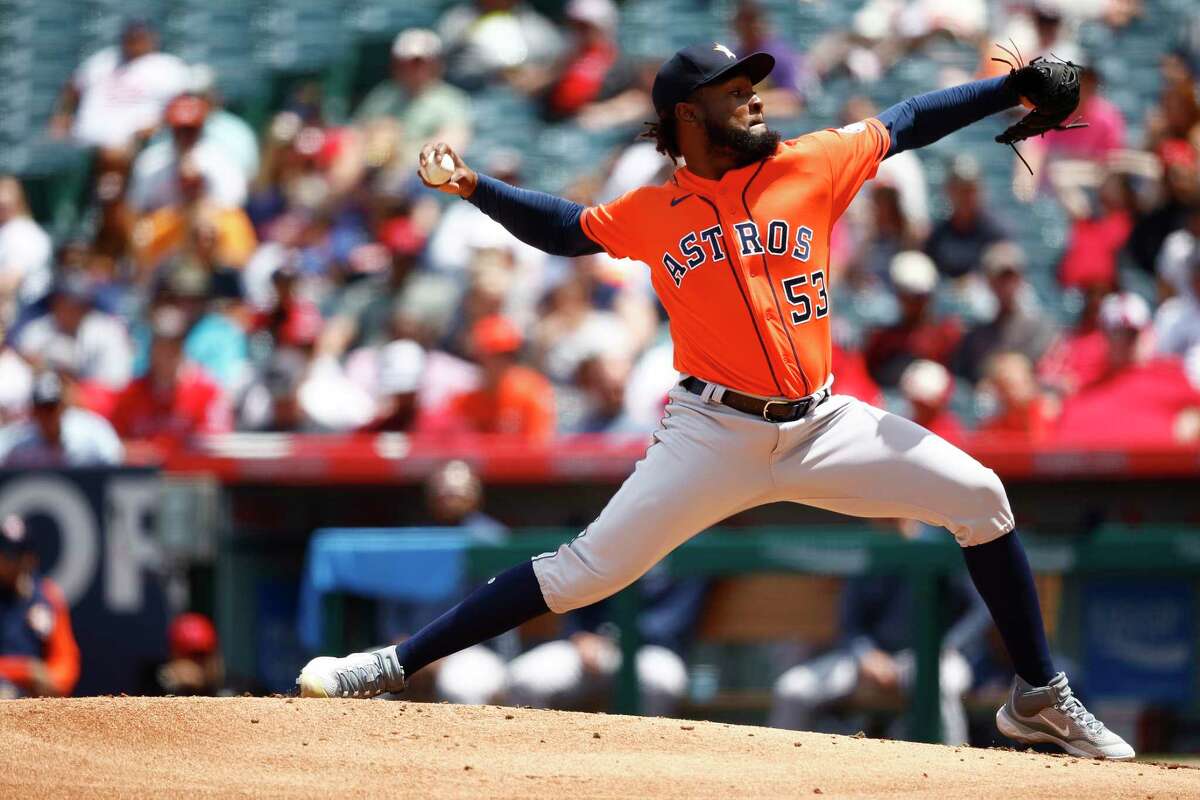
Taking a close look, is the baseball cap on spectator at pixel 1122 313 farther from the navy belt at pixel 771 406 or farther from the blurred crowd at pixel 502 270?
the navy belt at pixel 771 406

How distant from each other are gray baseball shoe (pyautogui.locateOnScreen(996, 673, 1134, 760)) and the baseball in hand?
1.99 metres

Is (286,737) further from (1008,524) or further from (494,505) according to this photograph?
(494,505)

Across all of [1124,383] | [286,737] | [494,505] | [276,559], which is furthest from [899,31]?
[286,737]

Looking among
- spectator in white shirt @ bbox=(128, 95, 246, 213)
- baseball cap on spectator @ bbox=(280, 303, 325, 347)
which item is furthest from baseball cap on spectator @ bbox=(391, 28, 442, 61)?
baseball cap on spectator @ bbox=(280, 303, 325, 347)

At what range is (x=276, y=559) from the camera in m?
8.06

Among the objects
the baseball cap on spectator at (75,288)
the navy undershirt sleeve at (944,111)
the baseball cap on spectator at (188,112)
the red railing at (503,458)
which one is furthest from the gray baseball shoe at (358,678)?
the baseball cap on spectator at (188,112)

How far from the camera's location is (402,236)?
10266 millimetres

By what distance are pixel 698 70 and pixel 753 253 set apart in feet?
1.63

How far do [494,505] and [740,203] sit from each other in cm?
353

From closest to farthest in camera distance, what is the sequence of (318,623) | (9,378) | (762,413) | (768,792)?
(768,792), (762,413), (318,623), (9,378)

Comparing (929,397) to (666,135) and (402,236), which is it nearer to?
(666,135)

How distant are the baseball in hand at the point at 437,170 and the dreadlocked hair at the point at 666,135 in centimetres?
53

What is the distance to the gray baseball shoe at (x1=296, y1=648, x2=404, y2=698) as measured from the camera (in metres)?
5.01

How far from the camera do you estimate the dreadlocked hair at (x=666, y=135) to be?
488 cm
